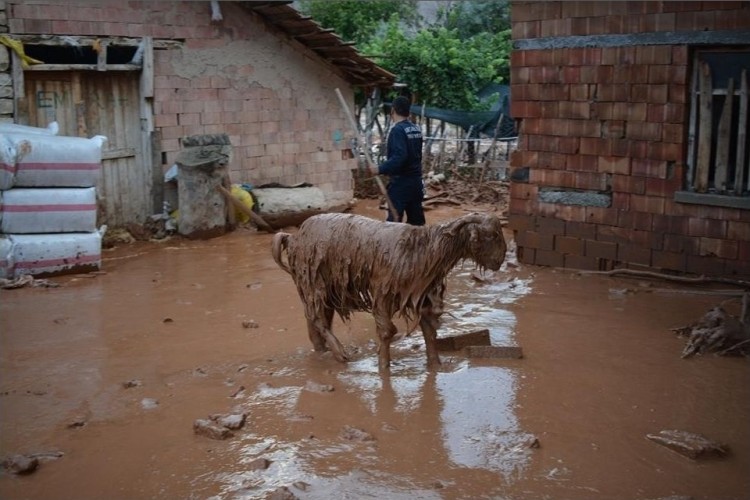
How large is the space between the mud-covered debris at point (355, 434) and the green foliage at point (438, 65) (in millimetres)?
13978

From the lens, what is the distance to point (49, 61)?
35.4 feet

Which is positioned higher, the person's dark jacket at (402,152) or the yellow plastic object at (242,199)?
the person's dark jacket at (402,152)

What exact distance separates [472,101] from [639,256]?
11.2 meters

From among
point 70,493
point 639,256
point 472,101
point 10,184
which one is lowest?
Answer: point 70,493

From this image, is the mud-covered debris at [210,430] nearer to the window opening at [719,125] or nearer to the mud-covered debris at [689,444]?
the mud-covered debris at [689,444]

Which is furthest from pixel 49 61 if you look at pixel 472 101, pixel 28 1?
pixel 472 101

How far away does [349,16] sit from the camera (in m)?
20.6

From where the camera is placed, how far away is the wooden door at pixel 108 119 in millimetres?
10445

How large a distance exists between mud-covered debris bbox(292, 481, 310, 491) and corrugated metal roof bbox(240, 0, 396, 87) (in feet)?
28.0

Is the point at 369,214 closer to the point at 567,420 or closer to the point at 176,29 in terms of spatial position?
the point at 176,29

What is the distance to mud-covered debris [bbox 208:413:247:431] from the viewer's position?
4.71 metres

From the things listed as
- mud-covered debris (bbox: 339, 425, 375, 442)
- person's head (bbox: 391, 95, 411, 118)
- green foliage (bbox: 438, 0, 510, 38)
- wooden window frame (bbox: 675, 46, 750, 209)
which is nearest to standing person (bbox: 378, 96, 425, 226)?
person's head (bbox: 391, 95, 411, 118)

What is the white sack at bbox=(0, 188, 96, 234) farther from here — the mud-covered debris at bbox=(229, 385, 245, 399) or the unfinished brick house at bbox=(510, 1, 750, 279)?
the unfinished brick house at bbox=(510, 1, 750, 279)

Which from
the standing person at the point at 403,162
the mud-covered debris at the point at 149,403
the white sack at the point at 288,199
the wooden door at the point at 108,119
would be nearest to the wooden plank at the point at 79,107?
the wooden door at the point at 108,119
